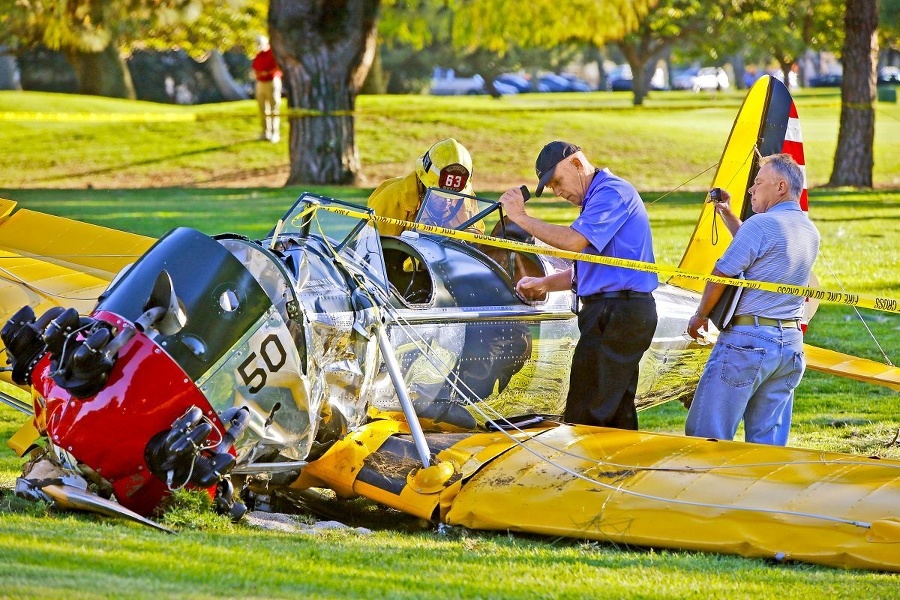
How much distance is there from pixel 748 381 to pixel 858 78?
20.4 m

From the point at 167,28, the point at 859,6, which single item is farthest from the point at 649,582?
the point at 167,28

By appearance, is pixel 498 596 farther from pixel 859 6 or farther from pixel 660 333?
pixel 859 6

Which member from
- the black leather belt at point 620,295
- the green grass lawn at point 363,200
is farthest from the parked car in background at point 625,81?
the black leather belt at point 620,295

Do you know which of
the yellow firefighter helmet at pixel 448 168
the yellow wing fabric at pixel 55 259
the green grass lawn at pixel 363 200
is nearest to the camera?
the green grass lawn at pixel 363 200

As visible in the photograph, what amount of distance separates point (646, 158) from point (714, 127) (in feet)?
30.6

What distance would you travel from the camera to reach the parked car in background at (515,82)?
75.7 metres

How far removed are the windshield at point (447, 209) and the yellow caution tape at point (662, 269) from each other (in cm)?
12

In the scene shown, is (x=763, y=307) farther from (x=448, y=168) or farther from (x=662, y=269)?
(x=448, y=168)

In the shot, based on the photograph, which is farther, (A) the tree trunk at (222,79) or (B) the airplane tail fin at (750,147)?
(A) the tree trunk at (222,79)

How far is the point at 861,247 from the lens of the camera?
19.3 meters

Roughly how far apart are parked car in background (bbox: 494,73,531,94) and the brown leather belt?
67.3 m

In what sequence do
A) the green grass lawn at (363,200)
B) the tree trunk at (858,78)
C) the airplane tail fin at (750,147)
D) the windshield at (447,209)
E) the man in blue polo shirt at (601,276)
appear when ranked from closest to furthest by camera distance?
the green grass lawn at (363,200) < the man in blue polo shirt at (601,276) < the windshield at (447,209) < the airplane tail fin at (750,147) < the tree trunk at (858,78)

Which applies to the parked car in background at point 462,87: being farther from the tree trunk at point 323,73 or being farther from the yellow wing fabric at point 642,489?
the yellow wing fabric at point 642,489

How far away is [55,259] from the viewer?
10094 millimetres
